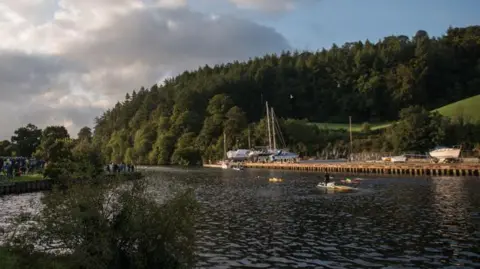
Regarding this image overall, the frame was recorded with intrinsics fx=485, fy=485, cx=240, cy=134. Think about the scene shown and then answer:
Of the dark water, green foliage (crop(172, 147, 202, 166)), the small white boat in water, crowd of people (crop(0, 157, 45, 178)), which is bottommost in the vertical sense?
the dark water

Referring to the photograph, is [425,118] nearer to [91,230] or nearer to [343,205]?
[343,205]

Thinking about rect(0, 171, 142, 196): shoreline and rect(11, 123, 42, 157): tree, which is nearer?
rect(0, 171, 142, 196): shoreline

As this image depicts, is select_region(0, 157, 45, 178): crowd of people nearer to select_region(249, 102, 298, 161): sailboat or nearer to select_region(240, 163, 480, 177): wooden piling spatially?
select_region(240, 163, 480, 177): wooden piling

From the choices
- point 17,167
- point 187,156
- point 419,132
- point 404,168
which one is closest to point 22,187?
point 17,167

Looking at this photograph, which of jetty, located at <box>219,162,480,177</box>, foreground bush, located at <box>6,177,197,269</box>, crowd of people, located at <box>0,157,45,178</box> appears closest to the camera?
foreground bush, located at <box>6,177,197,269</box>

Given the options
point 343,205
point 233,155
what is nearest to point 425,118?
point 233,155

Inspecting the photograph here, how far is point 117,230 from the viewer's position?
1859 cm

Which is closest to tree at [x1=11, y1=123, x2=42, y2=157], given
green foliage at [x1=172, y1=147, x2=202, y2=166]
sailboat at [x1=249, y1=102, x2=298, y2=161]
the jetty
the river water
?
green foliage at [x1=172, y1=147, x2=202, y2=166]

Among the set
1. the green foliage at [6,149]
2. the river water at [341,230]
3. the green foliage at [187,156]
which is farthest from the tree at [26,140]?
the river water at [341,230]

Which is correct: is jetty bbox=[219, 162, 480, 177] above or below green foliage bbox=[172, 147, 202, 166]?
below

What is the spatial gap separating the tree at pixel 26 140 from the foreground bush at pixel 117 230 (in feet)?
562

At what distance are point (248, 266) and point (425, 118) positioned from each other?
11008 cm

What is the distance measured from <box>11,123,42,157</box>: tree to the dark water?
144 meters

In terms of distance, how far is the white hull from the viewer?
10481 cm
